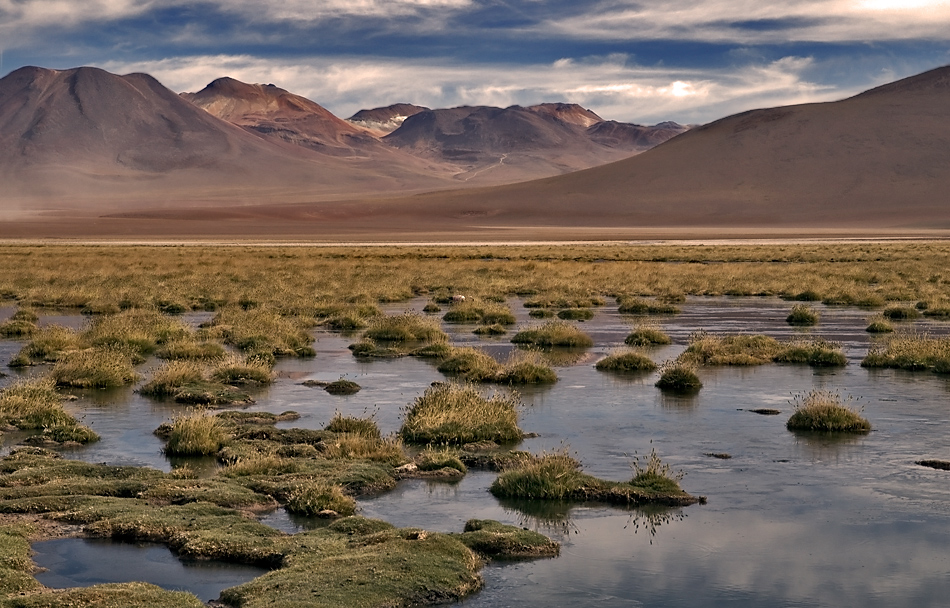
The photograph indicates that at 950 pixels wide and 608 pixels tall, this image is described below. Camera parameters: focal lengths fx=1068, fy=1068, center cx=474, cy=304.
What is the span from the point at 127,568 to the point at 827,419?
36.7ft

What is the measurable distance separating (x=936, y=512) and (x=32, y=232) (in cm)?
13515

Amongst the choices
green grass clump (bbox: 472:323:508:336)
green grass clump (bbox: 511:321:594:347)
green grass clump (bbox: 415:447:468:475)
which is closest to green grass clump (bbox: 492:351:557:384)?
green grass clump (bbox: 511:321:594:347)

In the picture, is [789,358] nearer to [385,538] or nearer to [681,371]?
[681,371]

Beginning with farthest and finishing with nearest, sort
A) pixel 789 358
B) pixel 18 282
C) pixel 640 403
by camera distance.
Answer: pixel 18 282
pixel 789 358
pixel 640 403

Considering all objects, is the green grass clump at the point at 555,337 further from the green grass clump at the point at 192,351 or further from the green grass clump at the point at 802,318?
the green grass clump at the point at 802,318

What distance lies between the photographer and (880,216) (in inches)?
5364

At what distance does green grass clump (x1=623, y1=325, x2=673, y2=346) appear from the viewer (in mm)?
27812

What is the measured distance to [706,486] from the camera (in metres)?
13.6

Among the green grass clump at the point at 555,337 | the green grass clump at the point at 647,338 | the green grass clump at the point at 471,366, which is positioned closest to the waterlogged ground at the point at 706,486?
the green grass clump at the point at 471,366

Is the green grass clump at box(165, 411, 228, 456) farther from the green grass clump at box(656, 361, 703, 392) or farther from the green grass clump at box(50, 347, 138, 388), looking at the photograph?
the green grass clump at box(656, 361, 703, 392)

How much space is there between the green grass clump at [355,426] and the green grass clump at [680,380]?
6.95m

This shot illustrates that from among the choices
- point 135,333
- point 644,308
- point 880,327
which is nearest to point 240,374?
point 135,333

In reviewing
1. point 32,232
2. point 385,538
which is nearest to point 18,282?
point 385,538

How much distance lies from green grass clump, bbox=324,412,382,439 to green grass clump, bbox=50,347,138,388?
645 centimetres
